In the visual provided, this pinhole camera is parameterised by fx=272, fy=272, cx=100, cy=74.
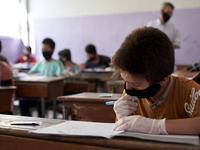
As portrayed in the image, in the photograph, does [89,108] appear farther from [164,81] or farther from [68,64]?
[68,64]

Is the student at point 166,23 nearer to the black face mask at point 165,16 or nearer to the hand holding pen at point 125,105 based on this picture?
the black face mask at point 165,16

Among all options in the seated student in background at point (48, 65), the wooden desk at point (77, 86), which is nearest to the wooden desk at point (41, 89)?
the wooden desk at point (77, 86)

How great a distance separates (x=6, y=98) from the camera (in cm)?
267

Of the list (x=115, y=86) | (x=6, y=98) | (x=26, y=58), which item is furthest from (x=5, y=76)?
(x=26, y=58)

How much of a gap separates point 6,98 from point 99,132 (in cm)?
203

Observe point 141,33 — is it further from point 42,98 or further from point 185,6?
point 185,6

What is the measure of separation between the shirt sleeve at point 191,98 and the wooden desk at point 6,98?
77.0 inches

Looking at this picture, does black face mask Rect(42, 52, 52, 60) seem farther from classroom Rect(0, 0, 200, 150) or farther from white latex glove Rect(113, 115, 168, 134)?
white latex glove Rect(113, 115, 168, 134)

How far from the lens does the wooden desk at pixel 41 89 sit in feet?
10.5

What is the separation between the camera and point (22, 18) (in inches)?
314

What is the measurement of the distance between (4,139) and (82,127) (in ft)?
0.94

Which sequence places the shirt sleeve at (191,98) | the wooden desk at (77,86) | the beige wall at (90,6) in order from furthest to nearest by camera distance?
the beige wall at (90,6) < the wooden desk at (77,86) < the shirt sleeve at (191,98)

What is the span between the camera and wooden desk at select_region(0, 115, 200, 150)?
2.46ft

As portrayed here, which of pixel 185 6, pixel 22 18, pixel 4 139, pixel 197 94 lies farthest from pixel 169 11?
pixel 22 18
